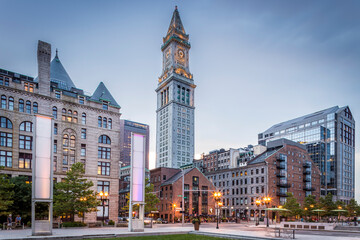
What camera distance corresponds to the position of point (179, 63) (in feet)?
615

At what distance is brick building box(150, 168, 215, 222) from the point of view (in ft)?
257

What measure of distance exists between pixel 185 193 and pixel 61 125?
126ft

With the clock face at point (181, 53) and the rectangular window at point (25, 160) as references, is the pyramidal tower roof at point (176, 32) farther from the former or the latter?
the rectangular window at point (25, 160)

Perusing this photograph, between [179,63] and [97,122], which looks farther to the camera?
[179,63]

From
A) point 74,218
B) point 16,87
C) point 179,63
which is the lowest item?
point 74,218

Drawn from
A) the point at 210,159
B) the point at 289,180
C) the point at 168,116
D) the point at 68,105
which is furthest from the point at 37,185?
the point at 168,116

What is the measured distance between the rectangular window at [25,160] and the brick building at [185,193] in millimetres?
34067

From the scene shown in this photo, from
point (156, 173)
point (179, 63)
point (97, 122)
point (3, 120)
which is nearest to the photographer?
point (3, 120)

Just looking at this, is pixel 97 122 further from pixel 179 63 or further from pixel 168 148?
pixel 179 63

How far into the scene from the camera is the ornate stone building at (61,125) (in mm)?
49719

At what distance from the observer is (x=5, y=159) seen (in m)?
48.7

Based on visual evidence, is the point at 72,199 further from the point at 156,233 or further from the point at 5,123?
the point at 5,123

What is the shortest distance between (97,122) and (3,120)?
15303mm

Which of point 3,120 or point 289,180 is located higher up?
point 3,120
